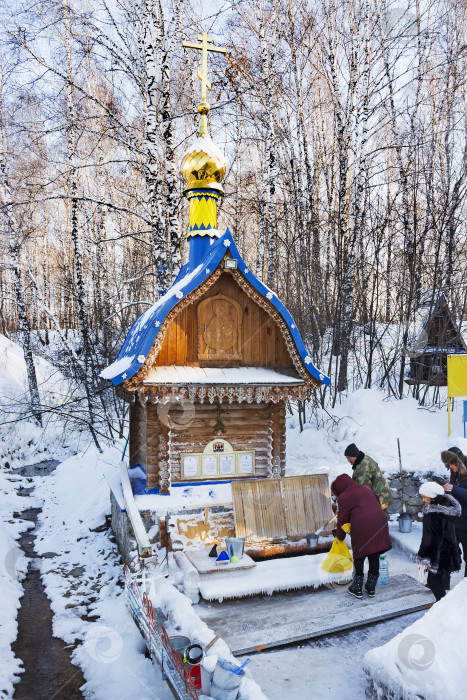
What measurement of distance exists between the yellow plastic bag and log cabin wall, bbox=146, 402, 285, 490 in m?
2.50

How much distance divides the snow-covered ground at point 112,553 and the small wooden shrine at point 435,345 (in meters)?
1.26

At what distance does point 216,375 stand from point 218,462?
5.25ft

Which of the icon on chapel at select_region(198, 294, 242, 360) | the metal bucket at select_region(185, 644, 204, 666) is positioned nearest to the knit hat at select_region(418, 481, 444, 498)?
the metal bucket at select_region(185, 644, 204, 666)

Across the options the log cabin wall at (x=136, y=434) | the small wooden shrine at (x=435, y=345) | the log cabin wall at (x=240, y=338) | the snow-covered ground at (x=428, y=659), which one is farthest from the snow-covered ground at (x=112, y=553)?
the log cabin wall at (x=240, y=338)

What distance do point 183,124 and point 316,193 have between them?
7.48m

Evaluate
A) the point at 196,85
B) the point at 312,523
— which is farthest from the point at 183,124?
the point at 312,523

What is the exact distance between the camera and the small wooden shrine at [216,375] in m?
7.84

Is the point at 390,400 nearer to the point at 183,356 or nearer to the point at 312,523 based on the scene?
the point at 312,523

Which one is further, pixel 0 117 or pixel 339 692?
pixel 0 117

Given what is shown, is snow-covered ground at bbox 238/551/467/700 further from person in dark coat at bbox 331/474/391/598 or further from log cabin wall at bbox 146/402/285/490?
log cabin wall at bbox 146/402/285/490

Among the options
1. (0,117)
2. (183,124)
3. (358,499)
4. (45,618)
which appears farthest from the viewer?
(183,124)

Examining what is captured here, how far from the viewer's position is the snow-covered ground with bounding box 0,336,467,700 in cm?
507

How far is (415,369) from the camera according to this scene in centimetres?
1330

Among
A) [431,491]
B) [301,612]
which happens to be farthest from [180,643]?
[431,491]
